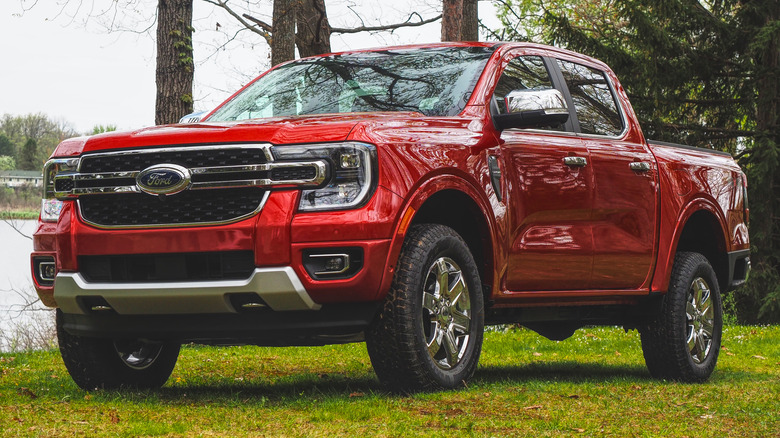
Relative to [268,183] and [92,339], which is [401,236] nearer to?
[268,183]

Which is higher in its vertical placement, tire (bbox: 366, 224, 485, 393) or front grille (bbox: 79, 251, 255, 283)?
front grille (bbox: 79, 251, 255, 283)

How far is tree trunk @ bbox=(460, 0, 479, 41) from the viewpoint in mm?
18453

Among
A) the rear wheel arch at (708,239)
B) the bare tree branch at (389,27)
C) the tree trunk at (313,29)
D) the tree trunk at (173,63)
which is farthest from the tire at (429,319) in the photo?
the bare tree branch at (389,27)

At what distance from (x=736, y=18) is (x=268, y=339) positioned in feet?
51.4

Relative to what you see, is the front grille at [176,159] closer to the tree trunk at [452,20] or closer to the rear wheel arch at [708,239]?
the rear wheel arch at [708,239]

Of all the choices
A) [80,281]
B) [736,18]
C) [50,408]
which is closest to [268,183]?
[80,281]

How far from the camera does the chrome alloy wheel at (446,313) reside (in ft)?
18.2

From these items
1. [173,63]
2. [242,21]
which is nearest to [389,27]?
[242,21]

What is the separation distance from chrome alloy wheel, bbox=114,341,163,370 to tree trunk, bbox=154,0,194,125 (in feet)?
20.8

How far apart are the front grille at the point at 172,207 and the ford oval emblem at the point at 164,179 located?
0.16 ft

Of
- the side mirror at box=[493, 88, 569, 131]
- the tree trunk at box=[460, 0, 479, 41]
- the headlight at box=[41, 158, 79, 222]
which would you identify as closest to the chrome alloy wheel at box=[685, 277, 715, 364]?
the side mirror at box=[493, 88, 569, 131]

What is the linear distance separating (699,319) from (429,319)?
3.24 m

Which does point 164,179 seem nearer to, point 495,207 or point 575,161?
point 495,207

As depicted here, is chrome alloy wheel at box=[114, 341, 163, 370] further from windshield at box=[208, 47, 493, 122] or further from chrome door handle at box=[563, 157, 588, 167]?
chrome door handle at box=[563, 157, 588, 167]
